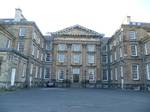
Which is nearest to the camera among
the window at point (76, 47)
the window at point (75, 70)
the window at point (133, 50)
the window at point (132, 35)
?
the window at point (133, 50)

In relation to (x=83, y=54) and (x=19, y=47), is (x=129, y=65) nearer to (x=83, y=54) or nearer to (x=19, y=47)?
(x=83, y=54)

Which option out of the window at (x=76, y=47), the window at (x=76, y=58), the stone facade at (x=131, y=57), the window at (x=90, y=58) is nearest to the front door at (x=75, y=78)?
the window at (x=76, y=58)

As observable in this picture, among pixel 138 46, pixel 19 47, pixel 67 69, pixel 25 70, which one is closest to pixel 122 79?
pixel 138 46

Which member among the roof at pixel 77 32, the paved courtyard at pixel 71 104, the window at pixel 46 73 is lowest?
the paved courtyard at pixel 71 104

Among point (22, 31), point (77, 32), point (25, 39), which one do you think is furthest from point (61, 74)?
point (22, 31)

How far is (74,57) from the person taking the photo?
43.2m

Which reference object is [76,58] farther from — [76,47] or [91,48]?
[91,48]

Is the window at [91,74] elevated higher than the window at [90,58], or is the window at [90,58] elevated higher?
the window at [90,58]

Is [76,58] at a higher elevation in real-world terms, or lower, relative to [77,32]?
lower

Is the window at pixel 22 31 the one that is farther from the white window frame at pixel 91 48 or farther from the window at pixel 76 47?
the white window frame at pixel 91 48

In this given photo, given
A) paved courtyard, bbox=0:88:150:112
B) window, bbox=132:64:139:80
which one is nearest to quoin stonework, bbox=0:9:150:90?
window, bbox=132:64:139:80

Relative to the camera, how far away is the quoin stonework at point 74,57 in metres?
30.3

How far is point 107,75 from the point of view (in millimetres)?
44250

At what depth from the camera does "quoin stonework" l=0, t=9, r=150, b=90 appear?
30.3m
